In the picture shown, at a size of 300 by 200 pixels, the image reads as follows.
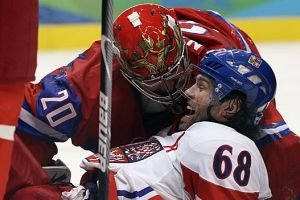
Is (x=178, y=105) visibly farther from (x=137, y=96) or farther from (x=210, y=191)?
(x=210, y=191)

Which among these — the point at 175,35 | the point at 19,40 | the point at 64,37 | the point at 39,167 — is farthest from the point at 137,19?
the point at 64,37

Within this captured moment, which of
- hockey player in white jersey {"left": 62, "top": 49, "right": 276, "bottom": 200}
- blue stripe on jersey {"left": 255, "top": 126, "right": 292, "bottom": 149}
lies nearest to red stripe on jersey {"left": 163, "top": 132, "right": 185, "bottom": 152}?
hockey player in white jersey {"left": 62, "top": 49, "right": 276, "bottom": 200}

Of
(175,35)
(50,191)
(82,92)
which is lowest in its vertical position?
(50,191)

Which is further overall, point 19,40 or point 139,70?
point 139,70

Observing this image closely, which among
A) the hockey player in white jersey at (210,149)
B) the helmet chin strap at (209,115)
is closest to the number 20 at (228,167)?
the hockey player in white jersey at (210,149)

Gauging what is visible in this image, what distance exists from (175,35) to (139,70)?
98 mm

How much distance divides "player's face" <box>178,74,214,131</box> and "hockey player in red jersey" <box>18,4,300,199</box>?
90mm

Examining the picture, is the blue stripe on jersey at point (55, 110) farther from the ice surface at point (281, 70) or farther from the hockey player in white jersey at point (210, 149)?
the ice surface at point (281, 70)

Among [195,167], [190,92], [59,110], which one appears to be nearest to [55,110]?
[59,110]

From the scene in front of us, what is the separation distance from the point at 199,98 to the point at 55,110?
1.02ft

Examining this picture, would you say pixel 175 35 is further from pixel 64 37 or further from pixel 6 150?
pixel 64 37

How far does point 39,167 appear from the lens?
5.25 ft

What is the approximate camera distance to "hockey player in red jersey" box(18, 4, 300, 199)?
1.61 meters

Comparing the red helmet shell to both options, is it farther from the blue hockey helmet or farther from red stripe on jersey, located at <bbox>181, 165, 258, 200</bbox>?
red stripe on jersey, located at <bbox>181, 165, 258, 200</bbox>
